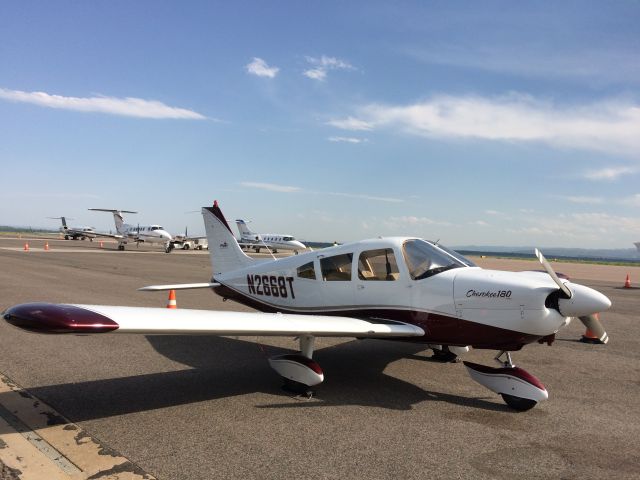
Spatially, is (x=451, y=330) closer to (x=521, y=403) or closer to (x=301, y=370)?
(x=521, y=403)

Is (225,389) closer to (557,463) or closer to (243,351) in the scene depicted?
(243,351)

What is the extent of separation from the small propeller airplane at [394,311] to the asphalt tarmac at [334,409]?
1.96ft

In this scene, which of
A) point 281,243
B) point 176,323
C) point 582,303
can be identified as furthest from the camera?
point 281,243

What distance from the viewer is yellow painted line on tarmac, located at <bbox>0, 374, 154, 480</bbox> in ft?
12.0

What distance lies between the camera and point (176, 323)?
4527 millimetres

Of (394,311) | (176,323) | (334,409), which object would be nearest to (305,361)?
(334,409)

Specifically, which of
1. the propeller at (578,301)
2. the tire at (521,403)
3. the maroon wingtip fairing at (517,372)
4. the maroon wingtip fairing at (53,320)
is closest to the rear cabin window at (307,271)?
the maroon wingtip fairing at (517,372)

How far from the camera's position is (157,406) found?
521cm

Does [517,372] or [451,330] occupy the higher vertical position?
[451,330]

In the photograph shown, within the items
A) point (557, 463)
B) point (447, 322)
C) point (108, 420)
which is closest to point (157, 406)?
point (108, 420)

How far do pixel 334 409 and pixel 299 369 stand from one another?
2.42ft

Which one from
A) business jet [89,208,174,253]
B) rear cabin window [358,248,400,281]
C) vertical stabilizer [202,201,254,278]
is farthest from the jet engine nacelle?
business jet [89,208,174,253]

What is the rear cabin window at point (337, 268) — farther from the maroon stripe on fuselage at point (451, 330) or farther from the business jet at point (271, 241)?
the business jet at point (271, 241)

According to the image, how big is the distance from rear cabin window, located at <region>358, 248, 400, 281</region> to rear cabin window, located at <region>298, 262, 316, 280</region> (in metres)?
0.83
